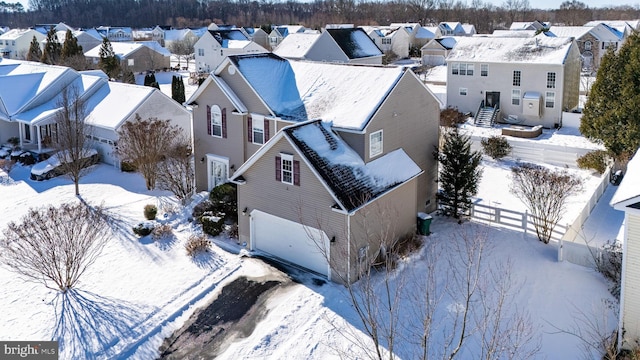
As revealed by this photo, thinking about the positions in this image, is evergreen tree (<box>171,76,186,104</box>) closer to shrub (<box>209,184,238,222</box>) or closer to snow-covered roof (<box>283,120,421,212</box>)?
shrub (<box>209,184,238,222</box>)

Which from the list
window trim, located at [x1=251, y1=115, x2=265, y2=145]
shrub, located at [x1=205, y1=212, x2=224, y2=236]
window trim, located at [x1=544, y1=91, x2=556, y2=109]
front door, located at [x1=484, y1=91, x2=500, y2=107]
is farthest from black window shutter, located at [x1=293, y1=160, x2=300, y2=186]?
front door, located at [x1=484, y1=91, x2=500, y2=107]

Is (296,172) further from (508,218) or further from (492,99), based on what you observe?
(492,99)

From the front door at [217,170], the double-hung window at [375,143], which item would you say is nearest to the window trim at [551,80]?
the double-hung window at [375,143]

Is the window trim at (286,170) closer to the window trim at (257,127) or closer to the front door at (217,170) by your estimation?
the window trim at (257,127)

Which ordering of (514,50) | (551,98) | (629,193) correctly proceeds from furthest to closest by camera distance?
(514,50) → (551,98) → (629,193)

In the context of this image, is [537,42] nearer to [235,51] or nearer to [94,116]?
[94,116]

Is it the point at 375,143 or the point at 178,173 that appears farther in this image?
the point at 178,173

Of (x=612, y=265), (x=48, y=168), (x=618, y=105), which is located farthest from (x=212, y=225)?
(x=618, y=105)
